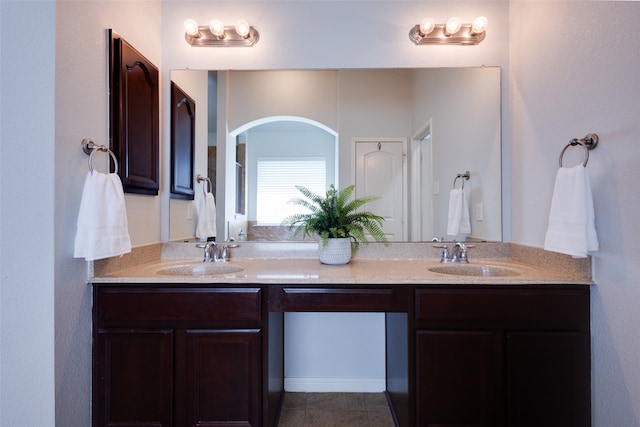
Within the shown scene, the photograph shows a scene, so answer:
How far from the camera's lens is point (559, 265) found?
1.36 m

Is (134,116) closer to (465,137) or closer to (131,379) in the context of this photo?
(131,379)

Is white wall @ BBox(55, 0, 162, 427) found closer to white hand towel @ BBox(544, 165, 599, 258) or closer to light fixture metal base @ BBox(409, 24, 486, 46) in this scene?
light fixture metal base @ BBox(409, 24, 486, 46)

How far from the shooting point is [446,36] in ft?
5.68

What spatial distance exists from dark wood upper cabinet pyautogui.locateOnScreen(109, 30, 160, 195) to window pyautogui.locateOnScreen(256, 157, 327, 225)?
0.58m

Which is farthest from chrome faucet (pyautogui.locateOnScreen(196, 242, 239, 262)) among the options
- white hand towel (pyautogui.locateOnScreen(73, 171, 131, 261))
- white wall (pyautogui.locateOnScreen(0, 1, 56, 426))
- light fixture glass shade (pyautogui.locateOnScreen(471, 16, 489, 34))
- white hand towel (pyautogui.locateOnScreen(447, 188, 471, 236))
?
light fixture glass shade (pyautogui.locateOnScreen(471, 16, 489, 34))

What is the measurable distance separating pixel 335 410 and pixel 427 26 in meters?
2.15

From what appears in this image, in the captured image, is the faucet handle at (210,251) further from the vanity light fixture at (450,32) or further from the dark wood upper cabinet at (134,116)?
the vanity light fixture at (450,32)

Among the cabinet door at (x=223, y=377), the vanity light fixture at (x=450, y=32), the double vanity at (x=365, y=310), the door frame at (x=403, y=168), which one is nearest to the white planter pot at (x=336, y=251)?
the double vanity at (x=365, y=310)

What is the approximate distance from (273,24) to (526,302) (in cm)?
188

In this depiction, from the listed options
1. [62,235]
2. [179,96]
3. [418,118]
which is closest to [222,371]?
[62,235]

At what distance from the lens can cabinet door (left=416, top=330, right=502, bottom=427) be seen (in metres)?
1.24

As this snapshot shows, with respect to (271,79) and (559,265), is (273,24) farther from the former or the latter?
(559,265)

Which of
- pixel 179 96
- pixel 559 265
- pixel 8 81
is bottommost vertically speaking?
pixel 559 265

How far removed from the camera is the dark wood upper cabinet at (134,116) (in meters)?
1.38
